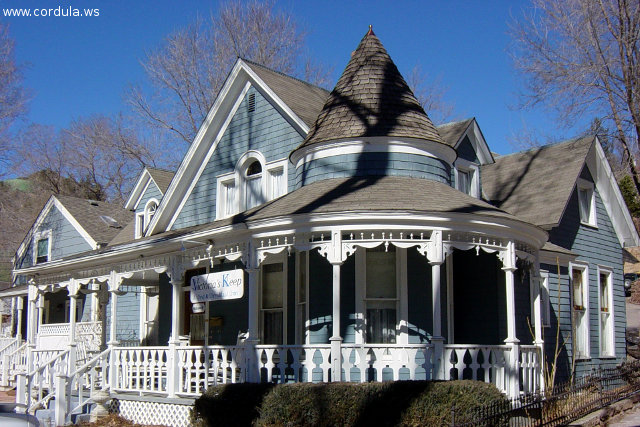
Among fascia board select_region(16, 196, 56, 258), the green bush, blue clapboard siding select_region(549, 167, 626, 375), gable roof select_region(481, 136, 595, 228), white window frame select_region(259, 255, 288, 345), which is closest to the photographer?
the green bush

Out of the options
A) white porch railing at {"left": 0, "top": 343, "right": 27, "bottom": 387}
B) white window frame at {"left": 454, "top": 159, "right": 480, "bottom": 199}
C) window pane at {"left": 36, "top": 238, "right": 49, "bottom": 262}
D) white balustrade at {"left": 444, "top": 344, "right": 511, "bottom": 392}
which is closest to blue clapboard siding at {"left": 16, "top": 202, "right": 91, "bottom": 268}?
window pane at {"left": 36, "top": 238, "right": 49, "bottom": 262}

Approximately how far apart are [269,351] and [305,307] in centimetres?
239

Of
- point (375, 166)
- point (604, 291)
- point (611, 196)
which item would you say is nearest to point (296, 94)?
point (375, 166)

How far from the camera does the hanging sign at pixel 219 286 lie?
42.9 ft

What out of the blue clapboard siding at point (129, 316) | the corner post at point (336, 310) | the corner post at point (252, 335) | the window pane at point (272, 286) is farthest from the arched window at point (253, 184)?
the blue clapboard siding at point (129, 316)

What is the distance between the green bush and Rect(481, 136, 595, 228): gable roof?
7.72 metres

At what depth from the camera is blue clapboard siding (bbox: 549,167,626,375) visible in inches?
711

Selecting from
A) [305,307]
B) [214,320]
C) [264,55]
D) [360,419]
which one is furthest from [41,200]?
[360,419]

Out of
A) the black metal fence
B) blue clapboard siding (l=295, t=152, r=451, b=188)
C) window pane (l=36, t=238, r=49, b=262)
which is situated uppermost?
blue clapboard siding (l=295, t=152, r=451, b=188)

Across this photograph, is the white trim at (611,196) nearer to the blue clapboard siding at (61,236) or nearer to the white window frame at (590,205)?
the white window frame at (590,205)

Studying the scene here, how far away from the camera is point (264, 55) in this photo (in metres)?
36.4

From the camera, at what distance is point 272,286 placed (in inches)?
615

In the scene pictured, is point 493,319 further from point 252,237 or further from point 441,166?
point 252,237

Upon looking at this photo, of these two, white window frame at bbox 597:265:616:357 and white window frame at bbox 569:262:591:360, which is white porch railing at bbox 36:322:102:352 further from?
white window frame at bbox 597:265:616:357
